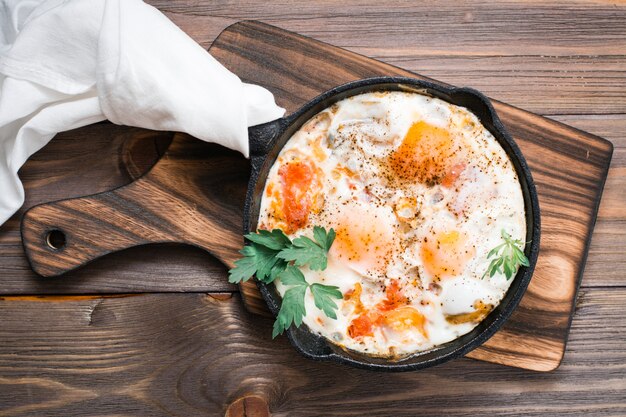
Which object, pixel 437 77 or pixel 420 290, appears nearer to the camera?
pixel 420 290

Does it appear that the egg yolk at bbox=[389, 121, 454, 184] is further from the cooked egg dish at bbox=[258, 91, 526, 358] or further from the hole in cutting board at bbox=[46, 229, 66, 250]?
the hole in cutting board at bbox=[46, 229, 66, 250]

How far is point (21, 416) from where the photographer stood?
2.38 m

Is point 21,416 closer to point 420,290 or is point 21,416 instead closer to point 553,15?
point 420,290

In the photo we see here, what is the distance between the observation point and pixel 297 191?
6.66 ft

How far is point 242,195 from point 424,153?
0.67 m

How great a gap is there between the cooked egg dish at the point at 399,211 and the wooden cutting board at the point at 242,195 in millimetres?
244

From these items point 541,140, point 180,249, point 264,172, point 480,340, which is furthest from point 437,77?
point 180,249

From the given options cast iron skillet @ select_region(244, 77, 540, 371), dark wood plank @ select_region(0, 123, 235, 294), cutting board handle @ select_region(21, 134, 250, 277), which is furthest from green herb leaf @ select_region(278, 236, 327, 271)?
dark wood plank @ select_region(0, 123, 235, 294)

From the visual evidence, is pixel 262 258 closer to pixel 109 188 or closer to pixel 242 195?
pixel 242 195

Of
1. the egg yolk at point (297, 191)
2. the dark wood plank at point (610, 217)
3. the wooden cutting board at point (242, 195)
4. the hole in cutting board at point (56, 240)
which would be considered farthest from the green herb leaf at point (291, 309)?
the dark wood plank at point (610, 217)

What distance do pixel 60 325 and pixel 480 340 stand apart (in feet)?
5.08

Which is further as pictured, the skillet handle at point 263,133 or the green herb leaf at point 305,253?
the skillet handle at point 263,133

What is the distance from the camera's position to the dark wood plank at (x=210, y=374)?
2.35m

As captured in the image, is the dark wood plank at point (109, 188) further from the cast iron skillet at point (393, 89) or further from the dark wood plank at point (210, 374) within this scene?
the cast iron skillet at point (393, 89)
